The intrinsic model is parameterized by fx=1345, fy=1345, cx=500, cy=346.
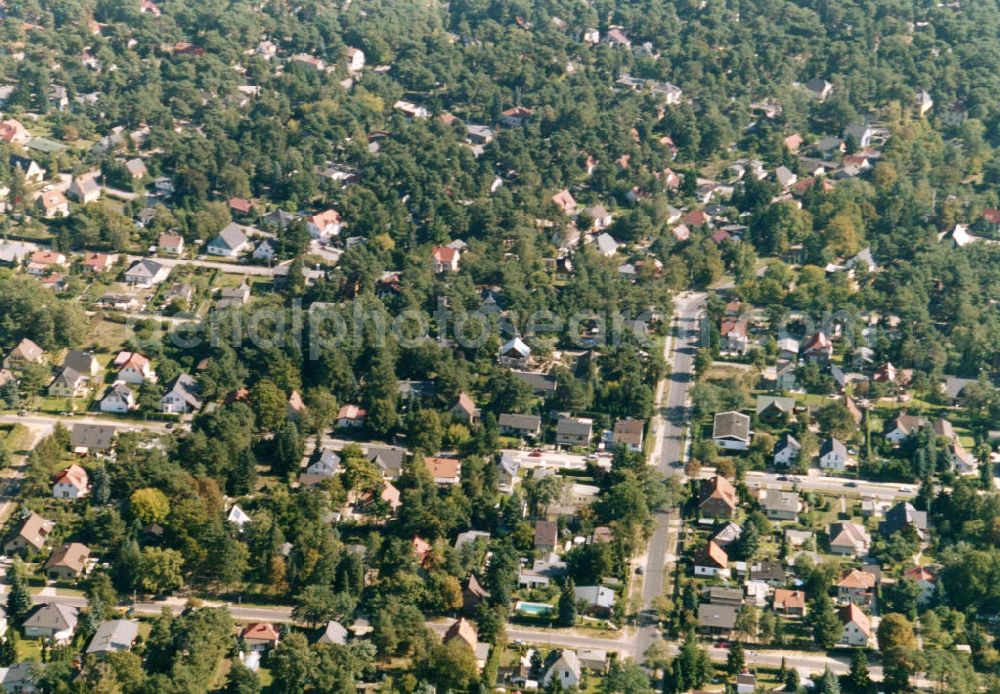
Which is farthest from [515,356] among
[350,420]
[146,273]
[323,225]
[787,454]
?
[146,273]

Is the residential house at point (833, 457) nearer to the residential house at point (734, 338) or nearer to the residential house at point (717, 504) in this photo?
the residential house at point (717, 504)

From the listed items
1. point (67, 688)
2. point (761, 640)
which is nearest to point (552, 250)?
point (761, 640)

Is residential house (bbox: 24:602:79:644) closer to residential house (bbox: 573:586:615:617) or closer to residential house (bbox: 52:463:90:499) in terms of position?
residential house (bbox: 52:463:90:499)

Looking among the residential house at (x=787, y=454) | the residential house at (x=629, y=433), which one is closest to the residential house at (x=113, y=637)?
the residential house at (x=629, y=433)


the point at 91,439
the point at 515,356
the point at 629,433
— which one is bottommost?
the point at 91,439

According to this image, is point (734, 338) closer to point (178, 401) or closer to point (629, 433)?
point (629, 433)

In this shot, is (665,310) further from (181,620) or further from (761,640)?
(181,620)
